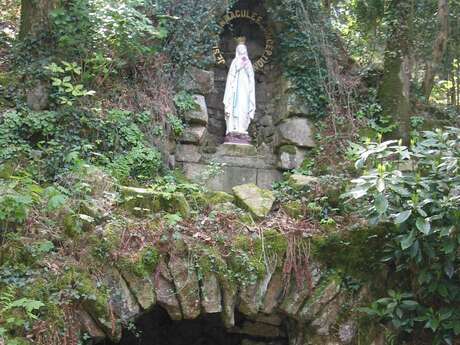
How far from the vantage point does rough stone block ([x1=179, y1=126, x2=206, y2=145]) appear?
8.52 m

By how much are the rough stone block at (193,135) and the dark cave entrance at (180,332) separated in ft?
7.80

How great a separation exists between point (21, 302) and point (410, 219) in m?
3.40

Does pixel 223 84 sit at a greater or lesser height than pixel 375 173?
greater

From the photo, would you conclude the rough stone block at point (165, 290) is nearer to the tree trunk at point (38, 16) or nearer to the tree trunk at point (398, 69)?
the tree trunk at point (38, 16)

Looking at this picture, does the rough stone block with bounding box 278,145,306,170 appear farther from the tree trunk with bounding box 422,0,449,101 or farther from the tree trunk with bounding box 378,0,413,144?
the tree trunk with bounding box 422,0,449,101

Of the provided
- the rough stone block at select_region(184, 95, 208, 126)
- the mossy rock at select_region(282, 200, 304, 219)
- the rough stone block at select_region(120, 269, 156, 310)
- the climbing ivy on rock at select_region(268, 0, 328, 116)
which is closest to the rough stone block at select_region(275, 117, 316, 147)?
the climbing ivy on rock at select_region(268, 0, 328, 116)

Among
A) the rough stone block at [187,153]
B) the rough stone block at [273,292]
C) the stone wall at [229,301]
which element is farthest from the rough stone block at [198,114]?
the rough stone block at [273,292]

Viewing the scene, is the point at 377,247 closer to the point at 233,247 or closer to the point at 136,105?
the point at 233,247

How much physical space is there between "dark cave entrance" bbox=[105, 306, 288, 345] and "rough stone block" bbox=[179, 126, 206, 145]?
238 centimetres

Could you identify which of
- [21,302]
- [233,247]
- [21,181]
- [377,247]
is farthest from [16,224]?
[377,247]

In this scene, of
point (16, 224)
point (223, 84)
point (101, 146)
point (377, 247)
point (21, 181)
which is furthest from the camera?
point (223, 84)

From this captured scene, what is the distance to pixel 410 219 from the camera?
18.7 feet

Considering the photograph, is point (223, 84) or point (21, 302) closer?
point (21, 302)

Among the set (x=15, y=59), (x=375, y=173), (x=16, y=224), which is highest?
(x=15, y=59)
